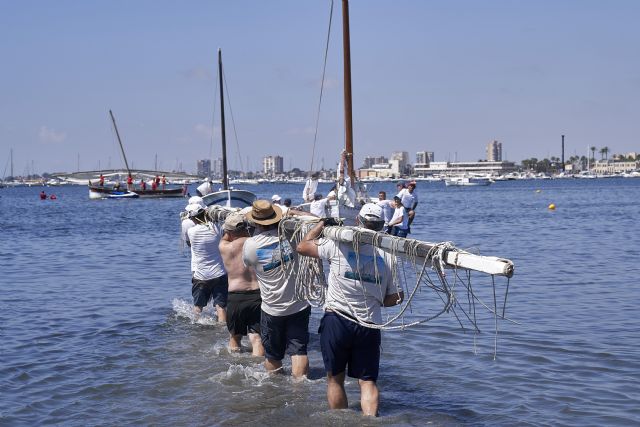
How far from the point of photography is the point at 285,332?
865 cm

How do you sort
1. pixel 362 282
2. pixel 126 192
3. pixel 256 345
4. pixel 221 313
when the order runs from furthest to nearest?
pixel 126 192
pixel 221 313
pixel 256 345
pixel 362 282

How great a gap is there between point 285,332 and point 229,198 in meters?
5.08

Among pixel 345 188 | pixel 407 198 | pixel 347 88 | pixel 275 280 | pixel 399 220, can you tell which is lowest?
pixel 399 220

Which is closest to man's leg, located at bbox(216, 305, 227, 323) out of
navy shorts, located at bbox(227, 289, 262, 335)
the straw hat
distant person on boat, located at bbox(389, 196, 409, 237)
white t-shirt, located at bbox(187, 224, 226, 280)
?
white t-shirt, located at bbox(187, 224, 226, 280)

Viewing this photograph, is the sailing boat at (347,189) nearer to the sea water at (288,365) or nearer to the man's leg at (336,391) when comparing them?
the sea water at (288,365)

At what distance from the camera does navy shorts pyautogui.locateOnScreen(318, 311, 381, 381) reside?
7.18m

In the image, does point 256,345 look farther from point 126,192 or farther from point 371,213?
point 126,192

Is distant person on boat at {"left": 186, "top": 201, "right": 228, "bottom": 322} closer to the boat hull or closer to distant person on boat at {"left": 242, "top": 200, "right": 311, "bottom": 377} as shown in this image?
the boat hull

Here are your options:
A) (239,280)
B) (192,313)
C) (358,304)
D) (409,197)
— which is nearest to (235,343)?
(239,280)

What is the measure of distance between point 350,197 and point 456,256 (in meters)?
12.8

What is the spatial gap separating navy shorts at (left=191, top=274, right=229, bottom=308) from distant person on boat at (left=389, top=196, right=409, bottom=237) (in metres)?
11.0

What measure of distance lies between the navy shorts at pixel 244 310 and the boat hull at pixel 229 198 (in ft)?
12.8

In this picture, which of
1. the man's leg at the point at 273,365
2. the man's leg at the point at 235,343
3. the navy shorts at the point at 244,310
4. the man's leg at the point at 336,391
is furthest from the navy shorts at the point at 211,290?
the man's leg at the point at 336,391

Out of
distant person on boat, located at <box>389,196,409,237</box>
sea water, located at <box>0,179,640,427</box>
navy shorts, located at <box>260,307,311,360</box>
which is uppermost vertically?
distant person on boat, located at <box>389,196,409,237</box>
